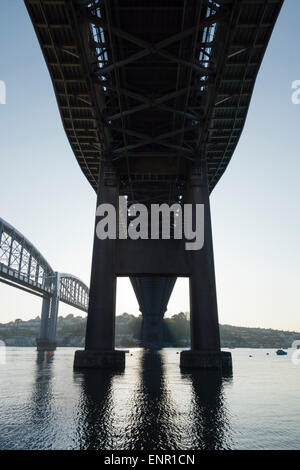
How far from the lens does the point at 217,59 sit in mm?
19391

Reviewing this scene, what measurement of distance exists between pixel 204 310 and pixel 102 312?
7.74 m

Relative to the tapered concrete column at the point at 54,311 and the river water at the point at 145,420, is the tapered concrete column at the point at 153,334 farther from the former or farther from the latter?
the river water at the point at 145,420

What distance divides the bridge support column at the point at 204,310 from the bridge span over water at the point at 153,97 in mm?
77

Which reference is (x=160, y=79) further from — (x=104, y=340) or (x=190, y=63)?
(x=104, y=340)

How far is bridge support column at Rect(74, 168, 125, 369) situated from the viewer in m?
22.2

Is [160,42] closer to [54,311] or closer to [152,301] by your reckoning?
[152,301]

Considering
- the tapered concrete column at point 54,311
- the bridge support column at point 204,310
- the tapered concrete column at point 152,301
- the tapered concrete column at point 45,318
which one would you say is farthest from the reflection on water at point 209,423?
the tapered concrete column at point 54,311

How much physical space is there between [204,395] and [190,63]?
1791 cm

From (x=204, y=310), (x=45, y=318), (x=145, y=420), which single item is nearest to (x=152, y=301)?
(x=45, y=318)

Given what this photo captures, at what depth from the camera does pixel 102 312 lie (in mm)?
23562

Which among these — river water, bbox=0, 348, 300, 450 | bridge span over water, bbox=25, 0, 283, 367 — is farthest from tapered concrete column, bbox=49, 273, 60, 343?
river water, bbox=0, 348, 300, 450

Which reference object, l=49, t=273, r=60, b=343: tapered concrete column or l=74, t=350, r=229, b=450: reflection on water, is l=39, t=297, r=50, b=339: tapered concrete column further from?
l=74, t=350, r=229, b=450: reflection on water

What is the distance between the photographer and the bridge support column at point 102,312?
2220 centimetres

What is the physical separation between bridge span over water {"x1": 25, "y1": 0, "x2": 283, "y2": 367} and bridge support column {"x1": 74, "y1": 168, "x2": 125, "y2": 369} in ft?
0.25
